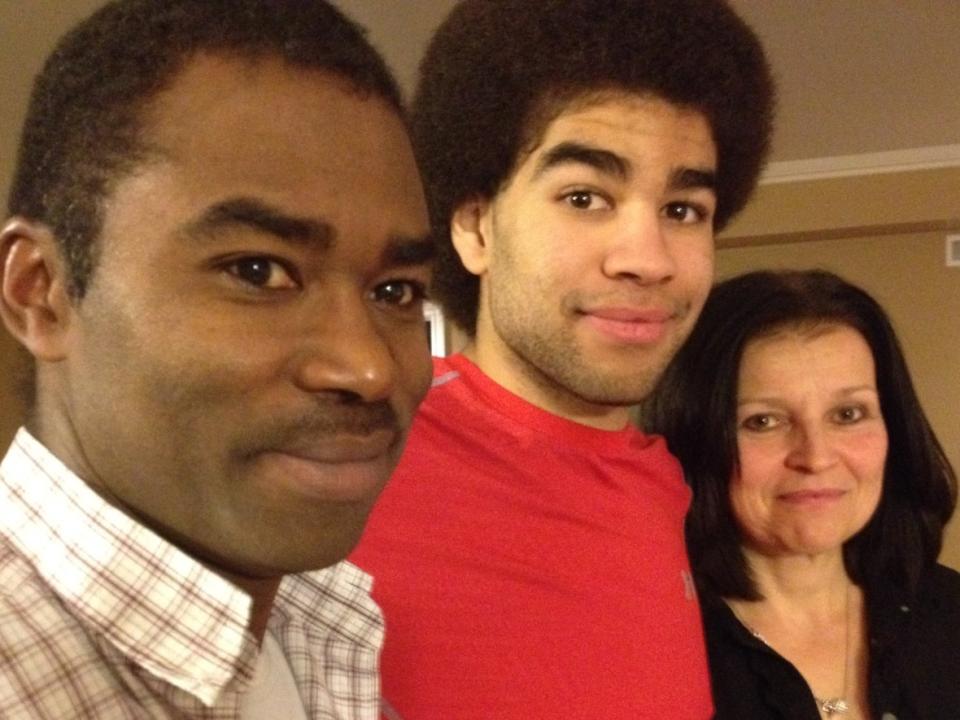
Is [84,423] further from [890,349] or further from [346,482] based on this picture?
[890,349]

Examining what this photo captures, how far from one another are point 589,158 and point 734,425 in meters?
0.48

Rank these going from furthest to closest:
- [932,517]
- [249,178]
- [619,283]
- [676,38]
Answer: [932,517], [676,38], [619,283], [249,178]

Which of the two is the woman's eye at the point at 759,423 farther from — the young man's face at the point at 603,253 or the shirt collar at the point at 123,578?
the shirt collar at the point at 123,578

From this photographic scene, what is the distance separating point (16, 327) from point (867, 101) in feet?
9.52

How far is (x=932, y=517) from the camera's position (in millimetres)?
1506

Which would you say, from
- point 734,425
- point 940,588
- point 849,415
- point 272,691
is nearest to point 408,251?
point 272,691

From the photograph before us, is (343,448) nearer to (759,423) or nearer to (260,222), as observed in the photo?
(260,222)

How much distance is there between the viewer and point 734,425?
136 cm

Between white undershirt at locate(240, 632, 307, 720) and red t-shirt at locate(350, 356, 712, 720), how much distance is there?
0.59 ft

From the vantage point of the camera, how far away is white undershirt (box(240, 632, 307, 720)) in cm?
74

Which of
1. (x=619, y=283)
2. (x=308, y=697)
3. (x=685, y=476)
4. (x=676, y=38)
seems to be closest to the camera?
(x=308, y=697)

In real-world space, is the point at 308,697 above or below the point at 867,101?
below

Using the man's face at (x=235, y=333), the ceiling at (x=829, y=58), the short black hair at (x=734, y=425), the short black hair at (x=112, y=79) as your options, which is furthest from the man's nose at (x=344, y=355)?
the ceiling at (x=829, y=58)

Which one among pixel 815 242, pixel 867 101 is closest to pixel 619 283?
pixel 867 101
